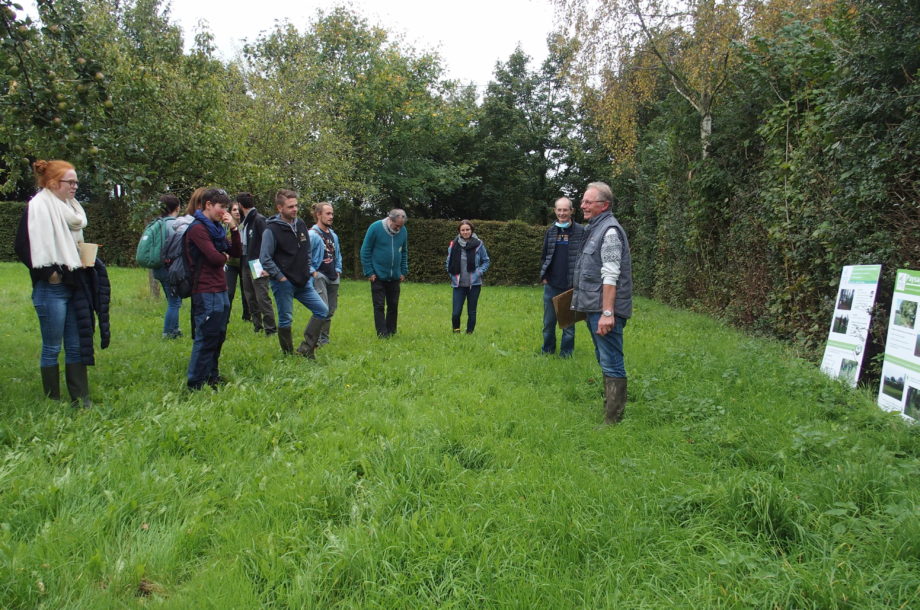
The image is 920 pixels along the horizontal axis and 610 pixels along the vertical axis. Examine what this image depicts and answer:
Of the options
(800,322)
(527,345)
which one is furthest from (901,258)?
(527,345)

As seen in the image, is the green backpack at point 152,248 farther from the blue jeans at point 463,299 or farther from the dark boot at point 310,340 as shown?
the blue jeans at point 463,299

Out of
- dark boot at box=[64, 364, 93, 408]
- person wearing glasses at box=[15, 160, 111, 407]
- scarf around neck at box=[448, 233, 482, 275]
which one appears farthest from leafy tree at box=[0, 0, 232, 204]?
scarf around neck at box=[448, 233, 482, 275]

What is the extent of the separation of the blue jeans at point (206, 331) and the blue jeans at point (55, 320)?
91cm

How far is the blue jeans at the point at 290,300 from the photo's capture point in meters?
6.05

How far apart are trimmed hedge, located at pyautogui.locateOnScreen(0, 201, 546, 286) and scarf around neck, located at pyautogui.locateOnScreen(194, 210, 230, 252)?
16.0m

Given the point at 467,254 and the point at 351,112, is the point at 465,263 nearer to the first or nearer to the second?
the point at 467,254

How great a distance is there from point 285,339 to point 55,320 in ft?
7.81

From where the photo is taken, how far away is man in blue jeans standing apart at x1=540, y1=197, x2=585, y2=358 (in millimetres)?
6680

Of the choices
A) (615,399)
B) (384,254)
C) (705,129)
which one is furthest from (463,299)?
(705,129)

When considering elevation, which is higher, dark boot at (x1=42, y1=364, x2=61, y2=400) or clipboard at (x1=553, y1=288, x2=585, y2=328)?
clipboard at (x1=553, y1=288, x2=585, y2=328)

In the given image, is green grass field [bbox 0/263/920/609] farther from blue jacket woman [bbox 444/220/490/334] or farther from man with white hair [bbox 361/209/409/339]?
blue jacket woman [bbox 444/220/490/334]

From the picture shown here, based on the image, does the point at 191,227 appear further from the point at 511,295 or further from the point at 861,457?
the point at 511,295

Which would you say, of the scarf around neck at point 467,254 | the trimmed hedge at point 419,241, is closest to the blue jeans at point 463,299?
the scarf around neck at point 467,254

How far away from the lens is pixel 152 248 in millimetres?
6809
